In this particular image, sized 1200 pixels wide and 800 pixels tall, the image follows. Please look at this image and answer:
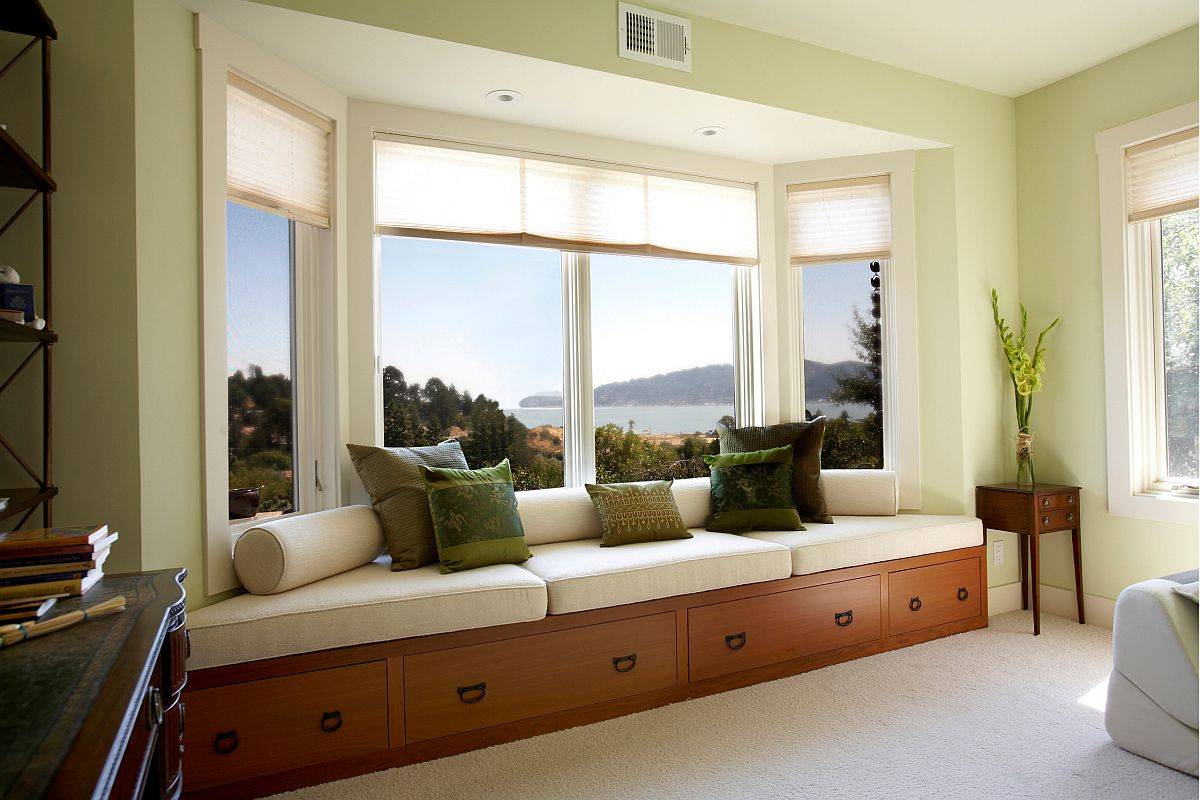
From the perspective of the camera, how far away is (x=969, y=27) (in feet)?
10.8

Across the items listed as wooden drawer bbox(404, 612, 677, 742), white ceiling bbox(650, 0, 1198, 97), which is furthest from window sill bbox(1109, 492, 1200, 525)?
wooden drawer bbox(404, 612, 677, 742)

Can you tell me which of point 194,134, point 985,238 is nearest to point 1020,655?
point 985,238

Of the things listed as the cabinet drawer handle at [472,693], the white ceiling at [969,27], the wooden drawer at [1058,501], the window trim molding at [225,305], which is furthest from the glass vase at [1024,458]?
the window trim molding at [225,305]

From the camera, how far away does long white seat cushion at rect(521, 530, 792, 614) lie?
2625 mm

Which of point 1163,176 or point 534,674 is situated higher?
point 1163,176

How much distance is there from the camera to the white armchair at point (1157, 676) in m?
2.17

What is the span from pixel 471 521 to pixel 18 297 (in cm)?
155

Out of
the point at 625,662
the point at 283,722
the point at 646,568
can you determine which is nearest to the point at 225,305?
the point at 283,722

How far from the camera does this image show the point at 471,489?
2809 mm

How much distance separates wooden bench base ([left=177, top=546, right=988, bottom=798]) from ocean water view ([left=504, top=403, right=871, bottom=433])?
104 cm

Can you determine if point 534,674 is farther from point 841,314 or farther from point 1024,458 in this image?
point 1024,458

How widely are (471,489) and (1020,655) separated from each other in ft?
8.71

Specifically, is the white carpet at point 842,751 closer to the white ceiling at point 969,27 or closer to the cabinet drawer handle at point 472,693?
the cabinet drawer handle at point 472,693

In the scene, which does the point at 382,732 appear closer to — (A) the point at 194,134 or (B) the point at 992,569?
(A) the point at 194,134
